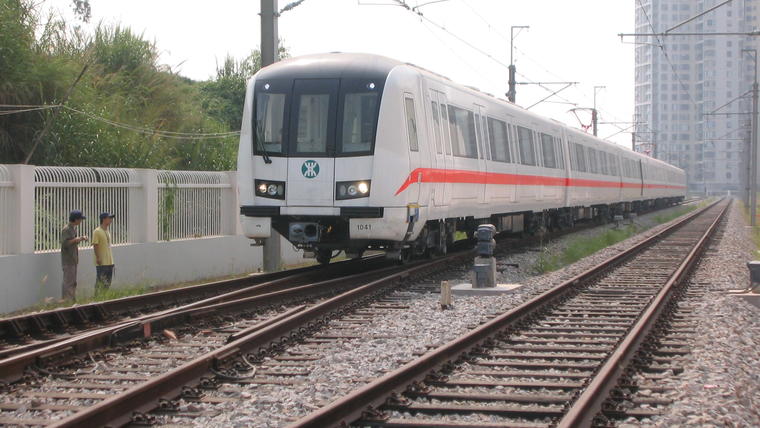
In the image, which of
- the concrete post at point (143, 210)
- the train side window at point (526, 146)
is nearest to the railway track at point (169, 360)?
the concrete post at point (143, 210)

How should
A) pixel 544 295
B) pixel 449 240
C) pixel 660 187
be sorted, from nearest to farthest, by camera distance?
pixel 544 295 < pixel 449 240 < pixel 660 187

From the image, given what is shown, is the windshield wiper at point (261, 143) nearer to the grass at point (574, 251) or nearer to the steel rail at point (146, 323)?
the steel rail at point (146, 323)

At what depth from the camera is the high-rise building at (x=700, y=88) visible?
520 ft

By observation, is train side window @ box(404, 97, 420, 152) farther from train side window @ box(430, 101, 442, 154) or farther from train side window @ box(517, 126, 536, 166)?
train side window @ box(517, 126, 536, 166)

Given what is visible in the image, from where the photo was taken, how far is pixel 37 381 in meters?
7.04

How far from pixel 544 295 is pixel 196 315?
14.1 feet

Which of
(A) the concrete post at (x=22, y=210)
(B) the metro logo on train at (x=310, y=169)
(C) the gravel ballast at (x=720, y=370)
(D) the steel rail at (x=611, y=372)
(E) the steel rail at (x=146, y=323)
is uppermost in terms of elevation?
(B) the metro logo on train at (x=310, y=169)

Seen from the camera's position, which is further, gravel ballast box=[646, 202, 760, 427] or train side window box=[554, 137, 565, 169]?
train side window box=[554, 137, 565, 169]

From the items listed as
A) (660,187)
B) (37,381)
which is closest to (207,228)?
(37,381)

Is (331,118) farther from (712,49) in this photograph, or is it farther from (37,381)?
(712,49)

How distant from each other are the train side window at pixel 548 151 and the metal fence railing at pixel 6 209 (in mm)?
14158

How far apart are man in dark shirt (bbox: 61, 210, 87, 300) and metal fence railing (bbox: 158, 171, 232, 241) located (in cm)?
344

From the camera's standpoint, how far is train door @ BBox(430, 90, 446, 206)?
587 inches

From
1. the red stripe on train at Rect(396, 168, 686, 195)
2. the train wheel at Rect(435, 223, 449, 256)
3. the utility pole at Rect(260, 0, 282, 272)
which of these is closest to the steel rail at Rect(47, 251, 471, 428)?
the red stripe on train at Rect(396, 168, 686, 195)
